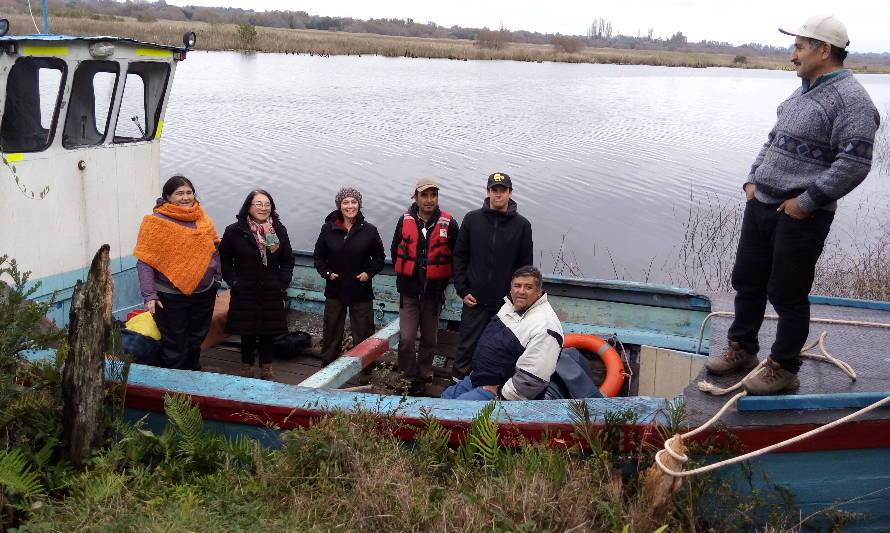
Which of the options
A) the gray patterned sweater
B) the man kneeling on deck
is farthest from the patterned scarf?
the gray patterned sweater

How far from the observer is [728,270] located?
1241 centimetres

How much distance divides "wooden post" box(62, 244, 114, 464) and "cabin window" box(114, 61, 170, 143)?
2.41 metres

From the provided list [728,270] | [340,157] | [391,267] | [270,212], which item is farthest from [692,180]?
[270,212]

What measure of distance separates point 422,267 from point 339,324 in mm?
866

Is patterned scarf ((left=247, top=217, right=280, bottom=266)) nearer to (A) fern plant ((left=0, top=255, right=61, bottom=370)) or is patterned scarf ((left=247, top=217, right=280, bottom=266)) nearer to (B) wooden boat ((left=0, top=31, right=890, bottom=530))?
(B) wooden boat ((left=0, top=31, right=890, bottom=530))

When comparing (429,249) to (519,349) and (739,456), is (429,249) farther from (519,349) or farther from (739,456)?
(739,456)

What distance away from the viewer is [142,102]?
652 cm

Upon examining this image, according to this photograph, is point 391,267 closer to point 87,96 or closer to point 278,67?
point 87,96

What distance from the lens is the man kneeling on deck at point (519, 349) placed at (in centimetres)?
474

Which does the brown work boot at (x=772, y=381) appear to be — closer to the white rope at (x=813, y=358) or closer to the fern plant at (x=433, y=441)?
the white rope at (x=813, y=358)

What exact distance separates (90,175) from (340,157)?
11.9 meters

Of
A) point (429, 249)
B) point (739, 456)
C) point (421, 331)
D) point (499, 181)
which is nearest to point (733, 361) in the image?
point (739, 456)

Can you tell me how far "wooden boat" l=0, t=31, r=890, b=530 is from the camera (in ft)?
13.7

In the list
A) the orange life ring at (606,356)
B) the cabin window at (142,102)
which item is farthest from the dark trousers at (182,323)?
the orange life ring at (606,356)
